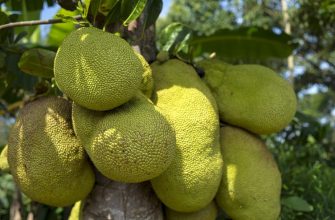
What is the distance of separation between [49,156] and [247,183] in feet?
1.76

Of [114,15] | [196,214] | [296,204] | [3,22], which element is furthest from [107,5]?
[296,204]

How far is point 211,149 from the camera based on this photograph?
1182mm

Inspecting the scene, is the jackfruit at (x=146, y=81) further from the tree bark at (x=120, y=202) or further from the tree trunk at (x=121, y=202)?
the tree bark at (x=120, y=202)

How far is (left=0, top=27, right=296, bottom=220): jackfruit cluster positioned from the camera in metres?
0.97

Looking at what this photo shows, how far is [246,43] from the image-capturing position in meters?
2.41

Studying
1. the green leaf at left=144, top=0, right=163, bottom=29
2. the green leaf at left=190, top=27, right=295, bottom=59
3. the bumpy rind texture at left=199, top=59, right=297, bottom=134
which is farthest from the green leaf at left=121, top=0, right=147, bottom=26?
the green leaf at left=190, top=27, right=295, bottom=59

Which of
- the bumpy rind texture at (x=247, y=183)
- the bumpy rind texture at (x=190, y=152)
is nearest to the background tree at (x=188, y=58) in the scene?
the bumpy rind texture at (x=190, y=152)

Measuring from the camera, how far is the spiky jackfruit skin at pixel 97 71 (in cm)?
95

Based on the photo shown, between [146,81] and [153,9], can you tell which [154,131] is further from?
[153,9]

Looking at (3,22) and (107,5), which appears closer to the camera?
(107,5)

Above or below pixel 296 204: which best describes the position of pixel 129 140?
above

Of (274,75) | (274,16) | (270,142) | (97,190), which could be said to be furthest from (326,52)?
(97,190)

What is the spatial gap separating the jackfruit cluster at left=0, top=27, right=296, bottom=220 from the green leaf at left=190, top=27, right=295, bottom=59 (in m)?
0.88

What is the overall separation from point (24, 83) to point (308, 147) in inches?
60.4
